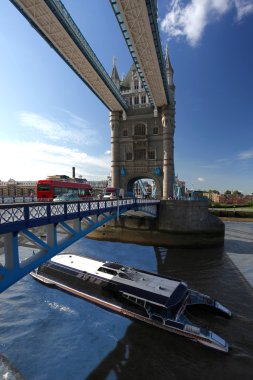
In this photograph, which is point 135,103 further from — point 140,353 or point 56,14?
point 140,353

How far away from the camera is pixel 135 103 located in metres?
45.8

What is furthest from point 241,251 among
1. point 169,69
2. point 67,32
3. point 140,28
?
point 169,69

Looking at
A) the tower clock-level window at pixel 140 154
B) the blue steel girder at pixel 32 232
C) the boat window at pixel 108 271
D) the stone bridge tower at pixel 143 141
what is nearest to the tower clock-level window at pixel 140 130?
the stone bridge tower at pixel 143 141

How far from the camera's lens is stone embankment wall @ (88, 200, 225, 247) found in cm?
3166

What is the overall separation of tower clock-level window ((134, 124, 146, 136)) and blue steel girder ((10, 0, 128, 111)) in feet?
27.0

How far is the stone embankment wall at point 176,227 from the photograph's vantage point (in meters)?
31.7

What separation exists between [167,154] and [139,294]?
31087 mm

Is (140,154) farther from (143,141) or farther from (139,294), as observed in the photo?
(139,294)

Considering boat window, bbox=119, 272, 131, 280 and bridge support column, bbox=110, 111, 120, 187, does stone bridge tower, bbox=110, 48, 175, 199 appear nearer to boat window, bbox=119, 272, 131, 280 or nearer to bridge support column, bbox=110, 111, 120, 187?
bridge support column, bbox=110, 111, 120, 187

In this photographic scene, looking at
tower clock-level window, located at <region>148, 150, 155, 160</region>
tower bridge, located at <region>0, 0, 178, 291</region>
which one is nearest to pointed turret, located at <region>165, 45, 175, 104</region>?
tower bridge, located at <region>0, 0, 178, 291</region>

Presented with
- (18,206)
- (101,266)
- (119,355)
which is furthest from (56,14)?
(119,355)

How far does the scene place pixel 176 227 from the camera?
32.5m

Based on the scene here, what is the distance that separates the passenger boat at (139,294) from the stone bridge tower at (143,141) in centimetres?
2669

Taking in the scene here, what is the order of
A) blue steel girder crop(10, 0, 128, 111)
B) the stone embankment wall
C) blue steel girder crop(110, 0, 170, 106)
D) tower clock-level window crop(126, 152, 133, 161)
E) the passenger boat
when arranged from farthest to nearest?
tower clock-level window crop(126, 152, 133, 161)
the stone embankment wall
blue steel girder crop(110, 0, 170, 106)
blue steel girder crop(10, 0, 128, 111)
the passenger boat
